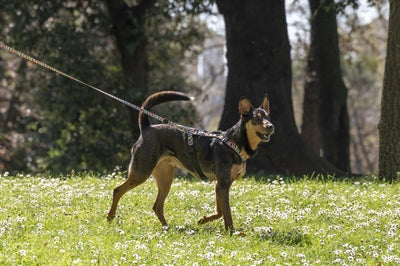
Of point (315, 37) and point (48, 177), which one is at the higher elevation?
point (315, 37)

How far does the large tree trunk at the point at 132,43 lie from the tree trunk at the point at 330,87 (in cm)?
462

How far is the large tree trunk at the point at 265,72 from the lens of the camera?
15.6 meters

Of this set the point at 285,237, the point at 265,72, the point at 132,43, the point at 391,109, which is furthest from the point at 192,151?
the point at 132,43

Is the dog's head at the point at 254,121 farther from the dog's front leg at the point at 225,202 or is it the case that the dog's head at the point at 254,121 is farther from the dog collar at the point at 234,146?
the dog's front leg at the point at 225,202

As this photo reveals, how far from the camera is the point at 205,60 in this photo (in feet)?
137

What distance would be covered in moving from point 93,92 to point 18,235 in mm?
12670

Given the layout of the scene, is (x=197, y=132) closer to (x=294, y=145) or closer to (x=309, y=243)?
(x=309, y=243)

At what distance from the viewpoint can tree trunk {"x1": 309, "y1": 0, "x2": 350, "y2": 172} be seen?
20.1m

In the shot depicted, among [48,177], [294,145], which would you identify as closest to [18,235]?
[48,177]

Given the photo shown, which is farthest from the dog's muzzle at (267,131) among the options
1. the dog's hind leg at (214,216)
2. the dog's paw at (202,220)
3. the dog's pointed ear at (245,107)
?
the dog's paw at (202,220)

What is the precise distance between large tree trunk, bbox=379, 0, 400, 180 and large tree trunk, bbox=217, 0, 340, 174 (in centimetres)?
186

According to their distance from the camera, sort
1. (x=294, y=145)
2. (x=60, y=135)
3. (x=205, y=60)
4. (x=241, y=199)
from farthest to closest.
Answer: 1. (x=205, y=60)
2. (x=60, y=135)
3. (x=294, y=145)
4. (x=241, y=199)

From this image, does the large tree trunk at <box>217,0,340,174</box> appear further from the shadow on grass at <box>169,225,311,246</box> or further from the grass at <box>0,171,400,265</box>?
the shadow on grass at <box>169,225,311,246</box>

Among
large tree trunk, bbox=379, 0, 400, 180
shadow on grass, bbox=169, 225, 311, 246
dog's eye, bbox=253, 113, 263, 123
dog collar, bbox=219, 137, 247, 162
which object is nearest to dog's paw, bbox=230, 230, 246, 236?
shadow on grass, bbox=169, 225, 311, 246
